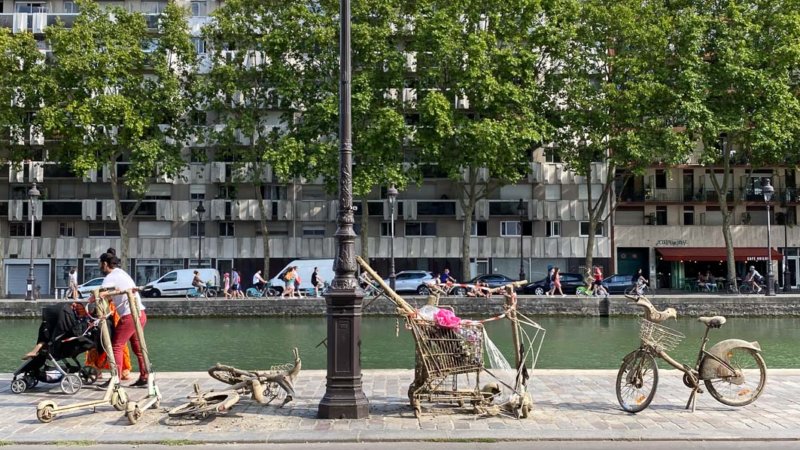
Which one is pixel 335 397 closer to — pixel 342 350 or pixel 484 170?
pixel 342 350

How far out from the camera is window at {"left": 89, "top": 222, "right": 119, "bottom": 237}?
2094 inches

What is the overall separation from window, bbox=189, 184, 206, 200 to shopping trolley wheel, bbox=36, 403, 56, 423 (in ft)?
149

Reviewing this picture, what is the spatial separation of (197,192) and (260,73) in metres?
12.6

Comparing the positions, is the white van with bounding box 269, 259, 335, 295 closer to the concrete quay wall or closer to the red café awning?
the concrete quay wall

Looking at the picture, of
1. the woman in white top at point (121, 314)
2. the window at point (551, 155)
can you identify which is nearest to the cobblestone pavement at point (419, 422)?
the woman in white top at point (121, 314)

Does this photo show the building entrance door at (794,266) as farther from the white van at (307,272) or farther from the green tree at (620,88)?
the white van at (307,272)

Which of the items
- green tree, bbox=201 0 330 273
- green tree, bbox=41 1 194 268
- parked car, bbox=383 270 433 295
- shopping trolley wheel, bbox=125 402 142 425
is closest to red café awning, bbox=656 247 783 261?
parked car, bbox=383 270 433 295

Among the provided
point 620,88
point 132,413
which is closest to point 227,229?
point 620,88

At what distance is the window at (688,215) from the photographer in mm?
56094

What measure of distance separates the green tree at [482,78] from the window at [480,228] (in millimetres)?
10634

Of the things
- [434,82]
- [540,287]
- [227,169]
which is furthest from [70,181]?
[540,287]

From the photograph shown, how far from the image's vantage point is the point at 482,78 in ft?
134

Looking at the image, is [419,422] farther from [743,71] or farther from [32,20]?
[32,20]

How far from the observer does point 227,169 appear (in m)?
51.9
